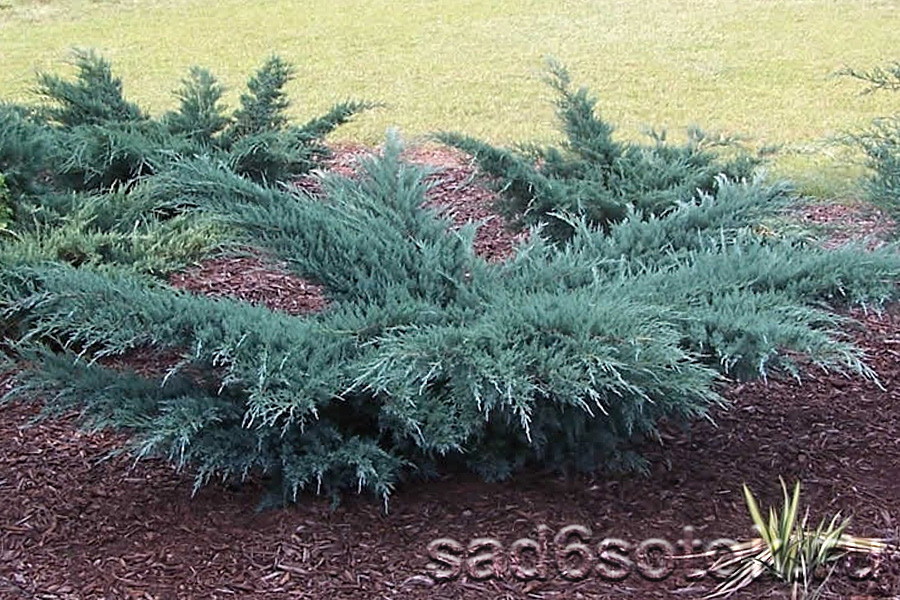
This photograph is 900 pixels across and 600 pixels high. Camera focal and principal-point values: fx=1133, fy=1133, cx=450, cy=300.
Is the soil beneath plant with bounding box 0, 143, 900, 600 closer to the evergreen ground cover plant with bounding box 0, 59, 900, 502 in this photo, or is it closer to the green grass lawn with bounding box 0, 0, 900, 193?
the evergreen ground cover plant with bounding box 0, 59, 900, 502

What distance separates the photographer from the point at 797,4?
1391 centimetres

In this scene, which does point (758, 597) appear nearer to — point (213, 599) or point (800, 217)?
point (213, 599)

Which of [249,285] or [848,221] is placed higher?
[848,221]

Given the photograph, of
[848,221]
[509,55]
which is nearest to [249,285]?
[848,221]

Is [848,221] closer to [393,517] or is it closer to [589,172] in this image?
[589,172]

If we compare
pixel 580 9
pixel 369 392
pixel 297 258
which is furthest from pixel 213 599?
pixel 580 9

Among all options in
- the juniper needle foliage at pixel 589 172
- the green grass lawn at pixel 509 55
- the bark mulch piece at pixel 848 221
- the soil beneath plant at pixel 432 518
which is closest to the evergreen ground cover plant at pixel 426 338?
the soil beneath plant at pixel 432 518

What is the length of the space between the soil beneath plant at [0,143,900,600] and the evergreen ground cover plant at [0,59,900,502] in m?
0.10

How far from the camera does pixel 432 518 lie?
2.98 meters

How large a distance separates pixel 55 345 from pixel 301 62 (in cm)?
758

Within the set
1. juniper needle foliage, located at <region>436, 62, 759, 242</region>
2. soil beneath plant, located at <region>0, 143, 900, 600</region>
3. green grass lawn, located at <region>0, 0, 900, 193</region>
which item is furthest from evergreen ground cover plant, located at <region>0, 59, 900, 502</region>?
green grass lawn, located at <region>0, 0, 900, 193</region>

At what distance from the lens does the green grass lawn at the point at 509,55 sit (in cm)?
891

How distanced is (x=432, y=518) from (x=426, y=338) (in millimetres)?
548

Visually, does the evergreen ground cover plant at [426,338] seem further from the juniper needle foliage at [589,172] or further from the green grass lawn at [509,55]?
the green grass lawn at [509,55]
